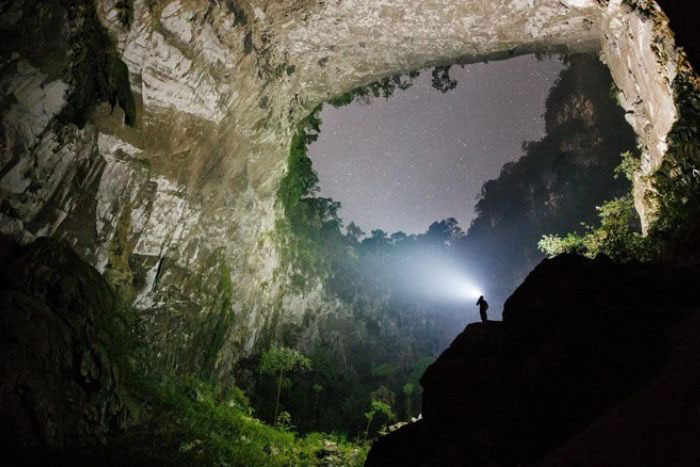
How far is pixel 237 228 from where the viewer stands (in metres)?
17.5

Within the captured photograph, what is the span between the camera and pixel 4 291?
8.10 m

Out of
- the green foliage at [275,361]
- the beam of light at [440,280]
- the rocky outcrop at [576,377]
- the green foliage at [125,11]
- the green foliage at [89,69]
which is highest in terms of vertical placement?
the beam of light at [440,280]

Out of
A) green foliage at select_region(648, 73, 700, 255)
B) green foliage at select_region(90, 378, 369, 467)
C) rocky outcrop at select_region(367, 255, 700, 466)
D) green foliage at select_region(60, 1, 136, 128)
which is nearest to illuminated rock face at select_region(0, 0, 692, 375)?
green foliage at select_region(60, 1, 136, 128)

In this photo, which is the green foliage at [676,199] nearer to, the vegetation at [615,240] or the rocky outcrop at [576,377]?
the vegetation at [615,240]

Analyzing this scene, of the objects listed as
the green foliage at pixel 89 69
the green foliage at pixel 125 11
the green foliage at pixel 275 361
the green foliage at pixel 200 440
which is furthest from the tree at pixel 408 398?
the green foliage at pixel 125 11

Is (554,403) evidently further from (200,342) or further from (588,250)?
(200,342)

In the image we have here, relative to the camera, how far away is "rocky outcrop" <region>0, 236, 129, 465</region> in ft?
22.3

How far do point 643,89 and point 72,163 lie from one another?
55.6 feet

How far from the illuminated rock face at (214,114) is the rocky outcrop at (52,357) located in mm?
1138

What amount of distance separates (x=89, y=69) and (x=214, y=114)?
14.7 ft

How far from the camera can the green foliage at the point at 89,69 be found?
10.1m

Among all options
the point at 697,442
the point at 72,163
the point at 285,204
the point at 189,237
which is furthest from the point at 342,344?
the point at 697,442

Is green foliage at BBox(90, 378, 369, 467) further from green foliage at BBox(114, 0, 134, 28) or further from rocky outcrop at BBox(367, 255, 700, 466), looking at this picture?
green foliage at BBox(114, 0, 134, 28)

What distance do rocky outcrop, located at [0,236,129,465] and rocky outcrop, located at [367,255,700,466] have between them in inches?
237
